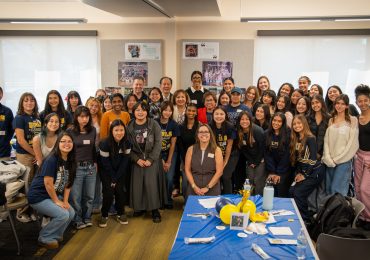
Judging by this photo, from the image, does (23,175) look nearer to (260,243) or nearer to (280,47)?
(260,243)

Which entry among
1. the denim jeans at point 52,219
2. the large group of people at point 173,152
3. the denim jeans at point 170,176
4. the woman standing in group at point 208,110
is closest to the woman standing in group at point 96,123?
the large group of people at point 173,152

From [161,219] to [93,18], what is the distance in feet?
13.9

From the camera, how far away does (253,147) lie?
4211mm

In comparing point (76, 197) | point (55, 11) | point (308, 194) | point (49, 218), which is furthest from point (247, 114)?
point (55, 11)

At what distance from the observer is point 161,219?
433 cm

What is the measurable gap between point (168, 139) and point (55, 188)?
1.50 metres

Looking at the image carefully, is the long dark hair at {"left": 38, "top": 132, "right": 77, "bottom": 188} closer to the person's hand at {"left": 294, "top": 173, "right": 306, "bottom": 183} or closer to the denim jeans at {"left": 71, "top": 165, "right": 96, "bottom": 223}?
the denim jeans at {"left": 71, "top": 165, "right": 96, "bottom": 223}

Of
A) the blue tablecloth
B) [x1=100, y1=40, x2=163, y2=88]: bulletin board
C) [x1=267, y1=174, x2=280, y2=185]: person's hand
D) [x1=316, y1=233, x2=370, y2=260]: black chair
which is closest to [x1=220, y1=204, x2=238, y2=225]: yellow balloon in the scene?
the blue tablecloth

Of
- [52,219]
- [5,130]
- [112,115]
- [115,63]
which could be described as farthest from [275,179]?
[115,63]

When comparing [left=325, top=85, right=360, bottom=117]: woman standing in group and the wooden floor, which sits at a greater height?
[left=325, top=85, right=360, bottom=117]: woman standing in group

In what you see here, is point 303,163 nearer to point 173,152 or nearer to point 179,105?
point 173,152

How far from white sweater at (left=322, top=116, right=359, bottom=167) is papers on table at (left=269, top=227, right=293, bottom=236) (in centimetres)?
165

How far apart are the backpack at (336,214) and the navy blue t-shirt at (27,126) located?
11.0 feet

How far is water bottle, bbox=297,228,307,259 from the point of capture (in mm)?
2285
